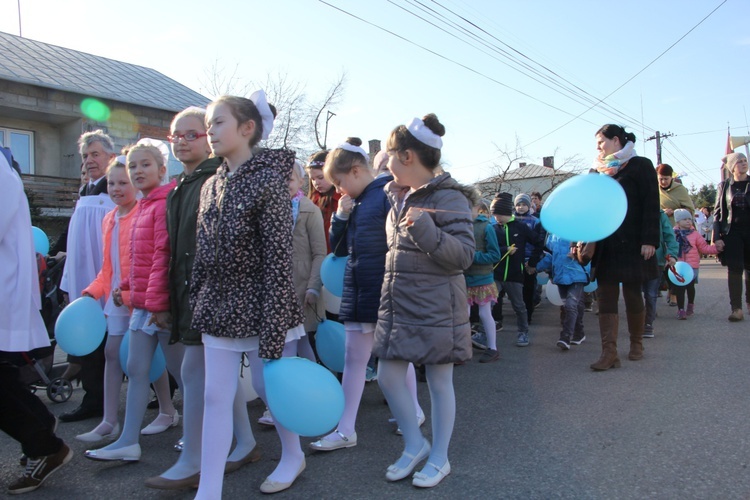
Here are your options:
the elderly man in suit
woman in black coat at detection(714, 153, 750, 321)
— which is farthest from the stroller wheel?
woman in black coat at detection(714, 153, 750, 321)

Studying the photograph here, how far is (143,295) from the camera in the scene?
3.42m

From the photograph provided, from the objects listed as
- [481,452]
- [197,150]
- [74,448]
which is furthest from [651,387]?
[74,448]

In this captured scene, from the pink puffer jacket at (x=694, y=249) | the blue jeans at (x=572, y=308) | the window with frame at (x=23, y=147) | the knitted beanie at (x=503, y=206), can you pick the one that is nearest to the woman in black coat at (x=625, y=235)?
the blue jeans at (x=572, y=308)

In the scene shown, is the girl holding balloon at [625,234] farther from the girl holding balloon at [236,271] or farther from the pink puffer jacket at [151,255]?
the pink puffer jacket at [151,255]

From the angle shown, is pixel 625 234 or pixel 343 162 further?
pixel 625 234

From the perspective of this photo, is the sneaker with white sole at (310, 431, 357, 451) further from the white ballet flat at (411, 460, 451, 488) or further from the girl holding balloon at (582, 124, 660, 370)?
the girl holding balloon at (582, 124, 660, 370)

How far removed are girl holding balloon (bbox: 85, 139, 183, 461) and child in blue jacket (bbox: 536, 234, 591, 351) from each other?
453 cm

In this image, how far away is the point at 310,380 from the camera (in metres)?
2.71

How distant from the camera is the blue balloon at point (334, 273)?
4125 millimetres

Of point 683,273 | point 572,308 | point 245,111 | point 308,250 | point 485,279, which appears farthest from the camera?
point 683,273

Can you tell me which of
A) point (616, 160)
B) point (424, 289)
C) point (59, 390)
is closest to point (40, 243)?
point (59, 390)

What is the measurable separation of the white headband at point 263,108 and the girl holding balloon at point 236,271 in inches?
5.1

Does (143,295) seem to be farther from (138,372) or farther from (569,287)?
(569,287)

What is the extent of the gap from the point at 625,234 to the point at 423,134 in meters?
3.00
